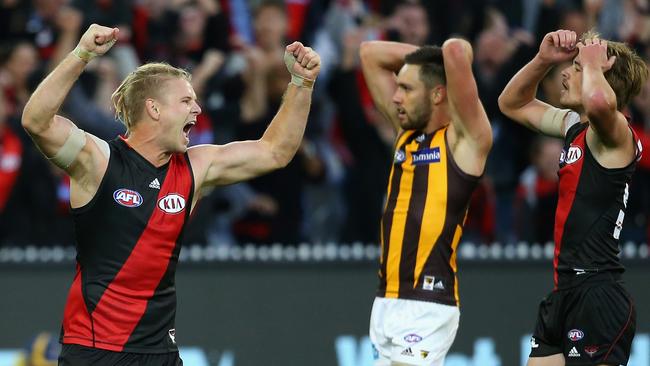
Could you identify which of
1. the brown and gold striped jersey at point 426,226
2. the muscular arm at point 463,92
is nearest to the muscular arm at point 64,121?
the brown and gold striped jersey at point 426,226

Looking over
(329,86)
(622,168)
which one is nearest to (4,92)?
(329,86)

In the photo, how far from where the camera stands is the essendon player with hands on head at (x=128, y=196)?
6273mm

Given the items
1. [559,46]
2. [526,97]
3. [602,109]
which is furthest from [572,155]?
[526,97]

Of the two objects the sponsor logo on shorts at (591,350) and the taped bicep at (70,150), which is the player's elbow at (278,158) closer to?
the taped bicep at (70,150)

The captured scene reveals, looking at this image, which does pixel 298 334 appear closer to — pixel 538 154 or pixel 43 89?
pixel 538 154

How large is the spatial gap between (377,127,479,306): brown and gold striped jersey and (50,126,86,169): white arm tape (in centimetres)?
237

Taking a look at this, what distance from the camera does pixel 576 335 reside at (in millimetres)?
7027

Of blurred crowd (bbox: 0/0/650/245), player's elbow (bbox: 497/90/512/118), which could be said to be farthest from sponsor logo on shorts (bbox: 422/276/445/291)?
blurred crowd (bbox: 0/0/650/245)

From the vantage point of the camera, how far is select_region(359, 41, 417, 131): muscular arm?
8570mm

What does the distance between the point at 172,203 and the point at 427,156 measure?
2.02 m

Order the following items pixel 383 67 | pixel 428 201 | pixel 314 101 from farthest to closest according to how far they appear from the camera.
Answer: pixel 314 101
pixel 383 67
pixel 428 201

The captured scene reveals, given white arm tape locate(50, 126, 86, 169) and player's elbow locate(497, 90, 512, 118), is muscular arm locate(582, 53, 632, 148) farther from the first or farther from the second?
white arm tape locate(50, 126, 86, 169)

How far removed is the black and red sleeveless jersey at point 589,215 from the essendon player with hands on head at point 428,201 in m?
0.81

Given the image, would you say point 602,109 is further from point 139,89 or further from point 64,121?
point 64,121
